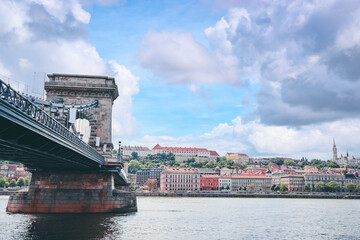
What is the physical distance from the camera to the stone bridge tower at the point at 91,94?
45094 millimetres

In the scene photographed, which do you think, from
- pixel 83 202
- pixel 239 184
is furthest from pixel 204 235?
pixel 239 184

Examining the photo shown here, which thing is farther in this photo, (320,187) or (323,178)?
(323,178)

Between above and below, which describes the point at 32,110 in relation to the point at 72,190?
above

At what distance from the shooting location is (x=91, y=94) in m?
45.9

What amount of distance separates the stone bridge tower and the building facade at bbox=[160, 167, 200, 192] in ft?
443

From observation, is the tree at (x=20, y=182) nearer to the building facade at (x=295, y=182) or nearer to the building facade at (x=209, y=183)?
the building facade at (x=209, y=183)

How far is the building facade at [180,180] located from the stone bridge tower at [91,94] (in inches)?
5314

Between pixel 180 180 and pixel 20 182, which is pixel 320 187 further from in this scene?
pixel 20 182

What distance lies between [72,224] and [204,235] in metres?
10.9

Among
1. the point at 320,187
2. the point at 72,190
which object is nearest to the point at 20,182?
the point at 320,187

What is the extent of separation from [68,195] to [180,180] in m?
143

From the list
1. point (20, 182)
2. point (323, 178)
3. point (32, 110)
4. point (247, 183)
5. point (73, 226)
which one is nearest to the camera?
point (32, 110)

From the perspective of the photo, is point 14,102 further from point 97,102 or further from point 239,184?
point 239,184

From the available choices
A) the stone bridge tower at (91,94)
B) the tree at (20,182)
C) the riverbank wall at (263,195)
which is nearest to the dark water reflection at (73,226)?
the stone bridge tower at (91,94)
